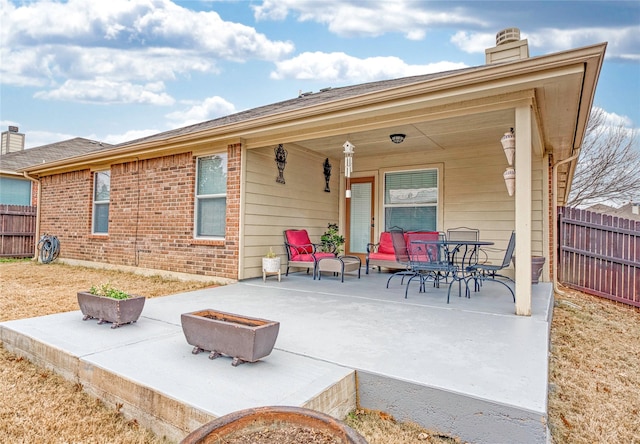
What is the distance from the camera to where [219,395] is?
1.92 meters

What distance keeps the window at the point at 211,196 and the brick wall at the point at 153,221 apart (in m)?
0.13

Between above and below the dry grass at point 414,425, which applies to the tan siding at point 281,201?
above

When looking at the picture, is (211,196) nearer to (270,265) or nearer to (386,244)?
(270,265)

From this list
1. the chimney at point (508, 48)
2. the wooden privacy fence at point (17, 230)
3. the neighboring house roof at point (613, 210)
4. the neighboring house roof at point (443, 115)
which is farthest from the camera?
the neighboring house roof at point (613, 210)

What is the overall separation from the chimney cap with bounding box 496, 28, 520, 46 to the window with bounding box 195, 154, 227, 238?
5022 millimetres

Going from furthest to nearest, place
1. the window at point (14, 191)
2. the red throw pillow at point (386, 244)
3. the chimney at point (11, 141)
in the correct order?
1. the chimney at point (11, 141)
2. the window at point (14, 191)
3. the red throw pillow at point (386, 244)

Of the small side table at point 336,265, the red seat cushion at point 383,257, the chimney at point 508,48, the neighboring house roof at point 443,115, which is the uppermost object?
the chimney at point 508,48

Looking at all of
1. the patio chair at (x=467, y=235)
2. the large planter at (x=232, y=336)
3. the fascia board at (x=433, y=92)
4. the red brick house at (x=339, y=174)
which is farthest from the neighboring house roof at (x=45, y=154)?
the large planter at (x=232, y=336)

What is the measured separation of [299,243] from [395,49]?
26.1 ft

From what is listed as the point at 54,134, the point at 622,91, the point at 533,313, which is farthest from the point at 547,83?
the point at 54,134

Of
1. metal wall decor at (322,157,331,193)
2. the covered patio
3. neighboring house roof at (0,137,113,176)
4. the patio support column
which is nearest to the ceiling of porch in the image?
metal wall decor at (322,157,331,193)

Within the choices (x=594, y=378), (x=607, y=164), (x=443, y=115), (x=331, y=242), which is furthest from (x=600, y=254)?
Answer: (x=607, y=164)

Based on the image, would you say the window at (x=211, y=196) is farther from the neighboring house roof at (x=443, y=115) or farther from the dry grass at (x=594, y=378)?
the dry grass at (x=594, y=378)

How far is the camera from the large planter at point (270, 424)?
120cm
